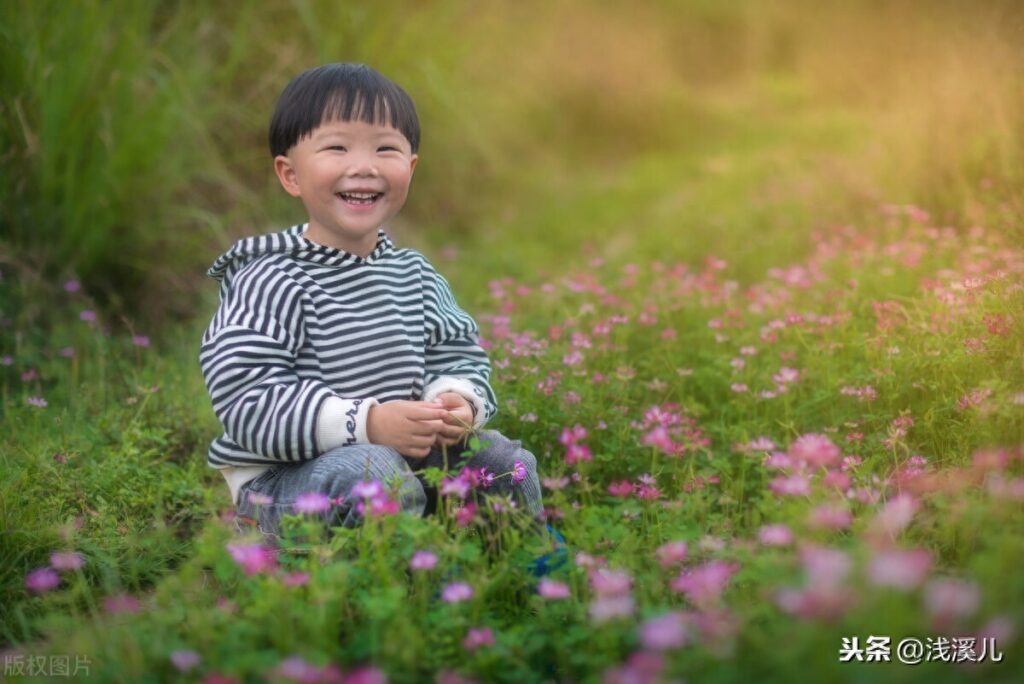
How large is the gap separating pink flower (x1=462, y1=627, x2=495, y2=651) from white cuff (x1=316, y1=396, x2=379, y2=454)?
0.63 m

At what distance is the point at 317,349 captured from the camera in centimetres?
243

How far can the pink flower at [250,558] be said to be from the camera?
181 centimetres

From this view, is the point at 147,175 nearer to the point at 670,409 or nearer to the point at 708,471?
the point at 670,409

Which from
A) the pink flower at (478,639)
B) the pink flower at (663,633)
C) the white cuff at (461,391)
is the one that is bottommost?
the pink flower at (663,633)

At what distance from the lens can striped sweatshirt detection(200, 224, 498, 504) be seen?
7.47 ft

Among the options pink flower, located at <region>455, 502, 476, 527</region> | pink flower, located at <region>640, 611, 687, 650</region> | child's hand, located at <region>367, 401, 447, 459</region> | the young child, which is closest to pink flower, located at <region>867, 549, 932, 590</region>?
pink flower, located at <region>640, 611, 687, 650</region>

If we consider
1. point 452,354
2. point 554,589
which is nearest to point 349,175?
point 452,354

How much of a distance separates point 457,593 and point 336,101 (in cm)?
126

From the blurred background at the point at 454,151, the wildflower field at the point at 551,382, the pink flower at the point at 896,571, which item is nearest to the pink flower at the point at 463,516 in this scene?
the wildflower field at the point at 551,382

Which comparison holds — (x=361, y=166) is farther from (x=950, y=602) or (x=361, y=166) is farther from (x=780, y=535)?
(x=950, y=602)

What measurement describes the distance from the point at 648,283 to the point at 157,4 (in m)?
2.68

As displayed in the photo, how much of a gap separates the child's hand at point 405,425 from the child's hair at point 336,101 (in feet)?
2.36

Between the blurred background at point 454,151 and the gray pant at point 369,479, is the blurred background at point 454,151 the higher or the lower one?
the higher one

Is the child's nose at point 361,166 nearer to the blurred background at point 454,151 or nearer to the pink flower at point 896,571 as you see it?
the pink flower at point 896,571
